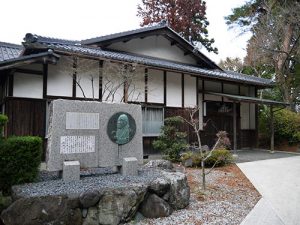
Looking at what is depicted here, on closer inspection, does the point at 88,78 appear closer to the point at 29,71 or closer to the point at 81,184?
the point at 29,71

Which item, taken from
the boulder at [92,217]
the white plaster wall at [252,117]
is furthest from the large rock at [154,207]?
the white plaster wall at [252,117]

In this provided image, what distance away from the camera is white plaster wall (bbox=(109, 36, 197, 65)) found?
13.8 meters

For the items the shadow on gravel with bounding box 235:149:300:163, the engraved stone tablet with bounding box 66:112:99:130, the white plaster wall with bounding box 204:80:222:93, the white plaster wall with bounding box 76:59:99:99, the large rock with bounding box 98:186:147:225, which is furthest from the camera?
the white plaster wall with bounding box 204:80:222:93

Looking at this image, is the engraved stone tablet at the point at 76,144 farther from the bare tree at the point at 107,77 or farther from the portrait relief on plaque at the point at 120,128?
the bare tree at the point at 107,77

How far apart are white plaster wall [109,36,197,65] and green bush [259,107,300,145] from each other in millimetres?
7240

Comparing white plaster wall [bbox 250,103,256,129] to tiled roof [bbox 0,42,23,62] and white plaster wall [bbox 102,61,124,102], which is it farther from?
tiled roof [bbox 0,42,23,62]

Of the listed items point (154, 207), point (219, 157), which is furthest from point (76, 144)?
point (219, 157)

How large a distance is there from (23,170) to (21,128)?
14.5 ft

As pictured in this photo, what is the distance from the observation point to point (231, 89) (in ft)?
54.2

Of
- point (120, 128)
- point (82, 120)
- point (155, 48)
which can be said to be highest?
point (155, 48)

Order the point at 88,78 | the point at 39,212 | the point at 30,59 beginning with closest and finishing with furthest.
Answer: the point at 39,212, the point at 30,59, the point at 88,78

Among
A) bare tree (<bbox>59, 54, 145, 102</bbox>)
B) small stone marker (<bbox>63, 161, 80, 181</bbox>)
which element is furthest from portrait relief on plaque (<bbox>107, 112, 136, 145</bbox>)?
bare tree (<bbox>59, 54, 145, 102</bbox>)

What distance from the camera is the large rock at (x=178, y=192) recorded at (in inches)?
221

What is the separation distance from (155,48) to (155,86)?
3.11 m
